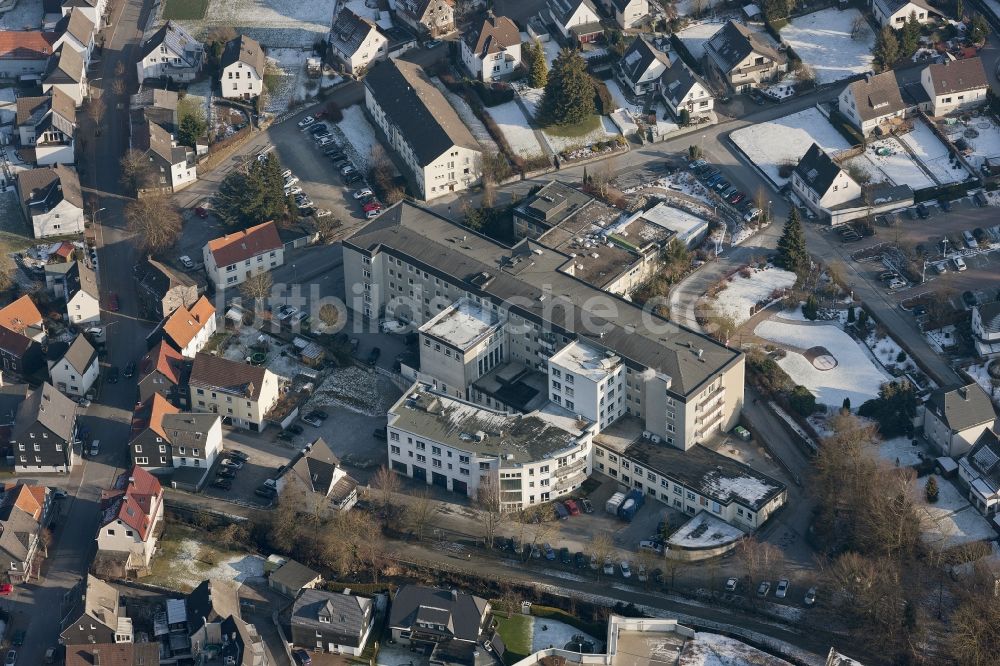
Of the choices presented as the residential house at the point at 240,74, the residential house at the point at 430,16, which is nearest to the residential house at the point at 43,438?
the residential house at the point at 240,74

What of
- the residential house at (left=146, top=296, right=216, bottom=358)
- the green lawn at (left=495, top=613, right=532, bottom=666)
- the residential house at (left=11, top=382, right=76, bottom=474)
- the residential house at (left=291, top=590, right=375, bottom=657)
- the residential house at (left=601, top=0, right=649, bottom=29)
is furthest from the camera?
the residential house at (left=601, top=0, right=649, bottom=29)

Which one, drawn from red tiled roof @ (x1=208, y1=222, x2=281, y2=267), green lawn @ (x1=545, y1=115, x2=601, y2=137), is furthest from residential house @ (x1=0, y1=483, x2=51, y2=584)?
green lawn @ (x1=545, y1=115, x2=601, y2=137)

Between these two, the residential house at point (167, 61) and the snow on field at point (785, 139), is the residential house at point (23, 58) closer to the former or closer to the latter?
the residential house at point (167, 61)

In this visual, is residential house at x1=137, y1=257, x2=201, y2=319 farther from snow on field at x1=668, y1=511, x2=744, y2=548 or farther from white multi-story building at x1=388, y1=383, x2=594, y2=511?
snow on field at x1=668, y1=511, x2=744, y2=548

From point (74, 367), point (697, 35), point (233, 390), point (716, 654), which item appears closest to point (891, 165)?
point (697, 35)

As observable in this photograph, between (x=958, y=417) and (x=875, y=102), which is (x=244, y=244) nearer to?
(x=875, y=102)

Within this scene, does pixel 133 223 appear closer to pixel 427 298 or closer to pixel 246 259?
pixel 246 259

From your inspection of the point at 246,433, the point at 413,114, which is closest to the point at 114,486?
the point at 246,433
